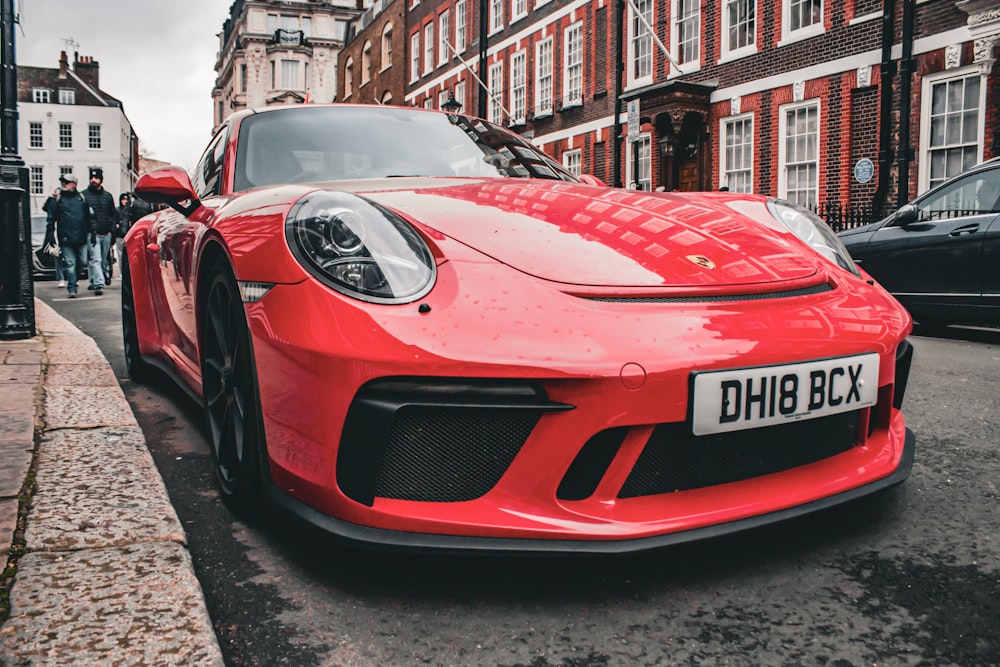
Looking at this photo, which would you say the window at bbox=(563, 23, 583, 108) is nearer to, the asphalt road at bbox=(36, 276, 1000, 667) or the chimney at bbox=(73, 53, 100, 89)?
the asphalt road at bbox=(36, 276, 1000, 667)

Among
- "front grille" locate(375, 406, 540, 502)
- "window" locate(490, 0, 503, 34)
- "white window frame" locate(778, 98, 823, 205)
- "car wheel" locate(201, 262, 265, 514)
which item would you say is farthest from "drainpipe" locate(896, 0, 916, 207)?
"window" locate(490, 0, 503, 34)

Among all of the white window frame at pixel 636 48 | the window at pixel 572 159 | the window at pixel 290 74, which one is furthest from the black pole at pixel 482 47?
the window at pixel 290 74

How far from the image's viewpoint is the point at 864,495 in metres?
2.07

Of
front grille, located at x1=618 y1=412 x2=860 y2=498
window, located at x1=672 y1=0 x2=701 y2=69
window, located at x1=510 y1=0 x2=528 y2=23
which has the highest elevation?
window, located at x1=510 y1=0 x2=528 y2=23

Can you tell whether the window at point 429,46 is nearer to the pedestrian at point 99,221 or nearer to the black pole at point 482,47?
the black pole at point 482,47

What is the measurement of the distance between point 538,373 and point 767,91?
16021mm

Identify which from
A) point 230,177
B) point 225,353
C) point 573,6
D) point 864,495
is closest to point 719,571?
point 864,495

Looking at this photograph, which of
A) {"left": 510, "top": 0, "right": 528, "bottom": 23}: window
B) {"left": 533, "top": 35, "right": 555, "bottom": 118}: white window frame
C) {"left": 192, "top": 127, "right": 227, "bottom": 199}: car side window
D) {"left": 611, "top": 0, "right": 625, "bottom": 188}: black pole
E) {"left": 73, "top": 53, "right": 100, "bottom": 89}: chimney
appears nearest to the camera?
{"left": 192, "top": 127, "right": 227, "bottom": 199}: car side window

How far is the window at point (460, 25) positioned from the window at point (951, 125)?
1958 cm

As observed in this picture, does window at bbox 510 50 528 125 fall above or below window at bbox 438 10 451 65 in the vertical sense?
below

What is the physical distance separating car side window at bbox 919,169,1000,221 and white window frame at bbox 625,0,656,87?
13206mm

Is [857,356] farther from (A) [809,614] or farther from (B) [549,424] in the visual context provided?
(B) [549,424]

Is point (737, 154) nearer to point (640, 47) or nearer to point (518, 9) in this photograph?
point (640, 47)

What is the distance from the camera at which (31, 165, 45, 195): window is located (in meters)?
63.7
